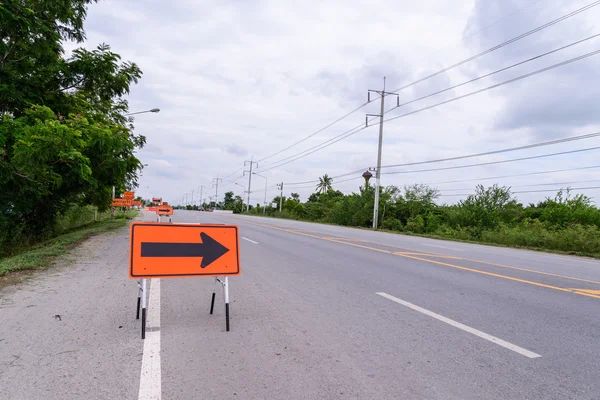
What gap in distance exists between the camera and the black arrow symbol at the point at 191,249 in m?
4.84

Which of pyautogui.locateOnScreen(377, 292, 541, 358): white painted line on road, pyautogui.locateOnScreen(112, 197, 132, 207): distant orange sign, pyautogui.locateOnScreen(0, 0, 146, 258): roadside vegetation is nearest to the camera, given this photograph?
pyautogui.locateOnScreen(377, 292, 541, 358): white painted line on road

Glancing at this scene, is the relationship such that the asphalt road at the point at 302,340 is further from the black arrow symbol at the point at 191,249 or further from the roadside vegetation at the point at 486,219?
the roadside vegetation at the point at 486,219

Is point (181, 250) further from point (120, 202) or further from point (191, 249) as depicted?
point (120, 202)

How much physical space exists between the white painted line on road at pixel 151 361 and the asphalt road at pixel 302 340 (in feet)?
0.05

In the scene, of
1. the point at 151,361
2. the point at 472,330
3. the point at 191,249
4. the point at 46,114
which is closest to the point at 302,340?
the point at 151,361

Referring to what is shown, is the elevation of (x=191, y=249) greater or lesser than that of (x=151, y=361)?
greater

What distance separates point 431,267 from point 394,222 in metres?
28.9

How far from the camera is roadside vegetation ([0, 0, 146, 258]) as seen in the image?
363 inches

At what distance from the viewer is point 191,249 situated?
5.06 meters

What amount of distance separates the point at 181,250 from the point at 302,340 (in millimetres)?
1799

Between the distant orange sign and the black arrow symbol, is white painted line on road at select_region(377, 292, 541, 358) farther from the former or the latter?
the distant orange sign

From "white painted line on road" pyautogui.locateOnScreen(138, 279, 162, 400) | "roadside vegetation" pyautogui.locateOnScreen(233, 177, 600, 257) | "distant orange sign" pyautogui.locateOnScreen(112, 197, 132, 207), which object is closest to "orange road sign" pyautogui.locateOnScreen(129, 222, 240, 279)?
"white painted line on road" pyautogui.locateOnScreen(138, 279, 162, 400)

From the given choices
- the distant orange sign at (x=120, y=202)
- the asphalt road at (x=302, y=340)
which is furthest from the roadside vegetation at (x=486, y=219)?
the distant orange sign at (x=120, y=202)

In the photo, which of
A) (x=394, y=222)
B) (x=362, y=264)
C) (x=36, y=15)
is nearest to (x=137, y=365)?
(x=362, y=264)
